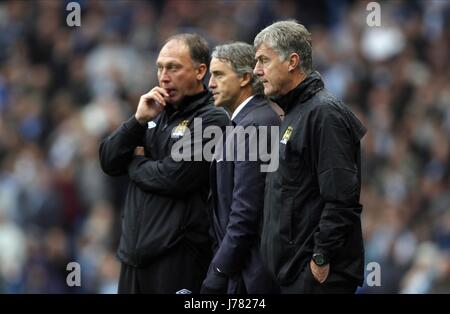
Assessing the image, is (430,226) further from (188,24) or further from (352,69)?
(188,24)

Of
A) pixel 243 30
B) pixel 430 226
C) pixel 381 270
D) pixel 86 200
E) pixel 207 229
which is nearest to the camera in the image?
pixel 207 229

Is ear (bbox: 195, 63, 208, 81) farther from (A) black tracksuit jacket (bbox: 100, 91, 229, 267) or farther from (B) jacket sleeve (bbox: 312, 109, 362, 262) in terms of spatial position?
(B) jacket sleeve (bbox: 312, 109, 362, 262)

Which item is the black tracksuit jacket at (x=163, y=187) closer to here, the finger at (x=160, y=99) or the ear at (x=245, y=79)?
the finger at (x=160, y=99)

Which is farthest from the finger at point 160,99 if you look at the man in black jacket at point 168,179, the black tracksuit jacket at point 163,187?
the black tracksuit jacket at point 163,187

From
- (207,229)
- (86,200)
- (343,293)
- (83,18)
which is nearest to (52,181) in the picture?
(86,200)

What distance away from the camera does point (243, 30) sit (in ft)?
46.0

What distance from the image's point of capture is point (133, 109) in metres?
12.9

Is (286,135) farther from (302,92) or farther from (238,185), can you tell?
(238,185)

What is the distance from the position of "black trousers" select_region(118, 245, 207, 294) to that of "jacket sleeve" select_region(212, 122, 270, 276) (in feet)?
1.46

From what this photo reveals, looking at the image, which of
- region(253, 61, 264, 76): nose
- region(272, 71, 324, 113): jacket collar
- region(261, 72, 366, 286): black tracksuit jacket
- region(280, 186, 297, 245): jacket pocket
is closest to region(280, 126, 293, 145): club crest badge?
region(261, 72, 366, 286): black tracksuit jacket

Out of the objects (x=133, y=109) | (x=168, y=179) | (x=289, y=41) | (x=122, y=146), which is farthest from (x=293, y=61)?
(x=133, y=109)

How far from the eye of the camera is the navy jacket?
6.07m

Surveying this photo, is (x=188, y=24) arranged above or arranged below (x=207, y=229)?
above

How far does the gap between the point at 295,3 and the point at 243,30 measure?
979mm
